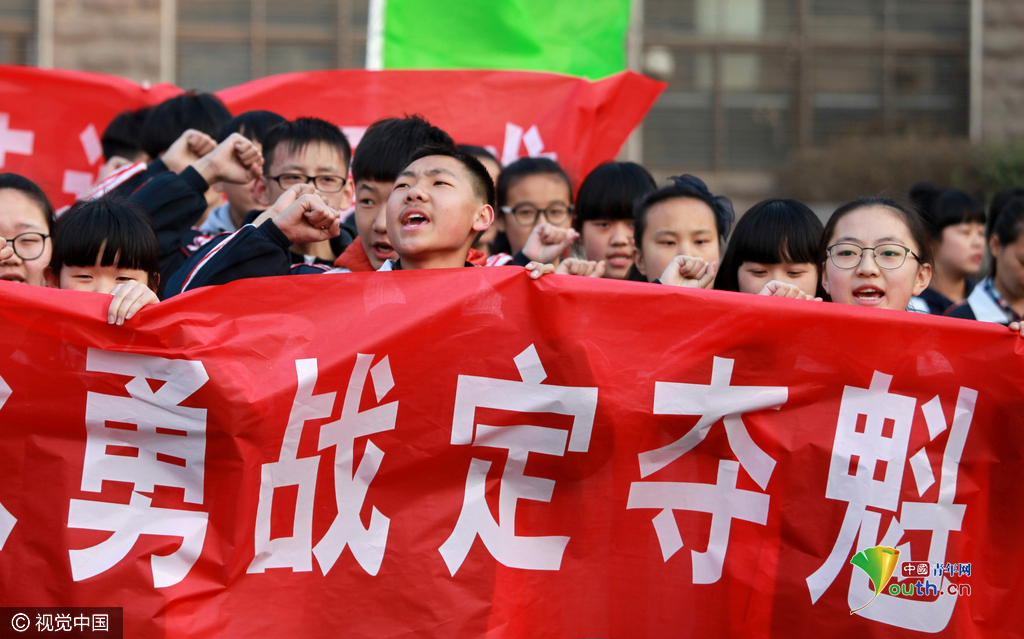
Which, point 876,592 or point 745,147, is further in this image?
point 745,147

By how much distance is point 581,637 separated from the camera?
88.2 inches

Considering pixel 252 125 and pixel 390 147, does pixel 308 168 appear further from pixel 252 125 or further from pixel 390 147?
pixel 252 125

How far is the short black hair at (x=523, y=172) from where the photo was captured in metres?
3.95

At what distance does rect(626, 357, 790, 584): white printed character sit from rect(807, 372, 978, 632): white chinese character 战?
18cm

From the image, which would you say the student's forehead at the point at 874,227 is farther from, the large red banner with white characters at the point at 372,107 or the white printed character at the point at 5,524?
the white printed character at the point at 5,524

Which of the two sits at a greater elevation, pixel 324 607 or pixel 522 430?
pixel 522 430

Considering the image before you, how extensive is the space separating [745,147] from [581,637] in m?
7.78

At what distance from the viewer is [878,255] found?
272 cm

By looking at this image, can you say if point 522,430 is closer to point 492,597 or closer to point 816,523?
point 492,597

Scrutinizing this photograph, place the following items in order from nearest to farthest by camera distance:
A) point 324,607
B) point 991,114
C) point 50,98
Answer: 1. point 324,607
2. point 50,98
3. point 991,114

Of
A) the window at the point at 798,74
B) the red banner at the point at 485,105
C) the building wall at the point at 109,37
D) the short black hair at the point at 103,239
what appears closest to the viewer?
the short black hair at the point at 103,239

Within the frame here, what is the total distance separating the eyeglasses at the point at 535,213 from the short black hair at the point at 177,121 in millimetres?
1269

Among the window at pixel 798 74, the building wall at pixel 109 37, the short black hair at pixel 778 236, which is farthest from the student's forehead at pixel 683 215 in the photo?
the building wall at pixel 109 37

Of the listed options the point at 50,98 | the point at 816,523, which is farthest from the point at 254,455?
the point at 50,98
